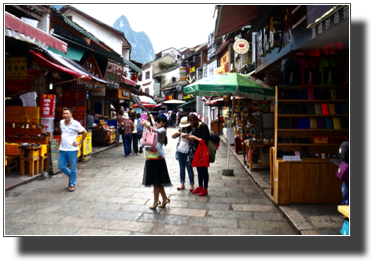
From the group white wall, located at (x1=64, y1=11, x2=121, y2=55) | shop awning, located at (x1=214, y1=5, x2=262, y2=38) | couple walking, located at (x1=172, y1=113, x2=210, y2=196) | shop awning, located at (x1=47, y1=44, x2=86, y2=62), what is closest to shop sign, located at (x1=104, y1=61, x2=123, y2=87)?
shop awning, located at (x1=47, y1=44, x2=86, y2=62)

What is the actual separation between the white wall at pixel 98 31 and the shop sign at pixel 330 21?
1778cm

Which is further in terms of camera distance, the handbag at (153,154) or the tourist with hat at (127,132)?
the tourist with hat at (127,132)

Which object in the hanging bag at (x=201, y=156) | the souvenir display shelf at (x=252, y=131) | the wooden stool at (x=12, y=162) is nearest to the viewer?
the hanging bag at (x=201, y=156)

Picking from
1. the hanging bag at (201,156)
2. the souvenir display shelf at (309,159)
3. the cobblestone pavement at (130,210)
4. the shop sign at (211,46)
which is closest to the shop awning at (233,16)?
the souvenir display shelf at (309,159)

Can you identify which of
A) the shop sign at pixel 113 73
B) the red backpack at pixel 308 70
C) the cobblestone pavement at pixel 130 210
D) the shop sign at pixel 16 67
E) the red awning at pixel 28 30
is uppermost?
the shop sign at pixel 113 73

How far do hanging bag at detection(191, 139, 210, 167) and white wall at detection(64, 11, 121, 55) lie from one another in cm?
1633

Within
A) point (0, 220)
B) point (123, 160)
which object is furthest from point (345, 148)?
point (123, 160)

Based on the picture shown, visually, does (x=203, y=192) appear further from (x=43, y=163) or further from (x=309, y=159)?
(x=43, y=163)

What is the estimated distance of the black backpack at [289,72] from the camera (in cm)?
464

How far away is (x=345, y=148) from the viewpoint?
112 inches

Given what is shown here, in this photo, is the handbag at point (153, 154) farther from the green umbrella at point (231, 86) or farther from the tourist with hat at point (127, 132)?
the tourist with hat at point (127, 132)

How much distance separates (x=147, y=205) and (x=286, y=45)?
4.23 meters

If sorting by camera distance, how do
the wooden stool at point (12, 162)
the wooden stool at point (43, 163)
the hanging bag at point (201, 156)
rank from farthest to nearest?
the wooden stool at point (43, 163) < the wooden stool at point (12, 162) < the hanging bag at point (201, 156)
